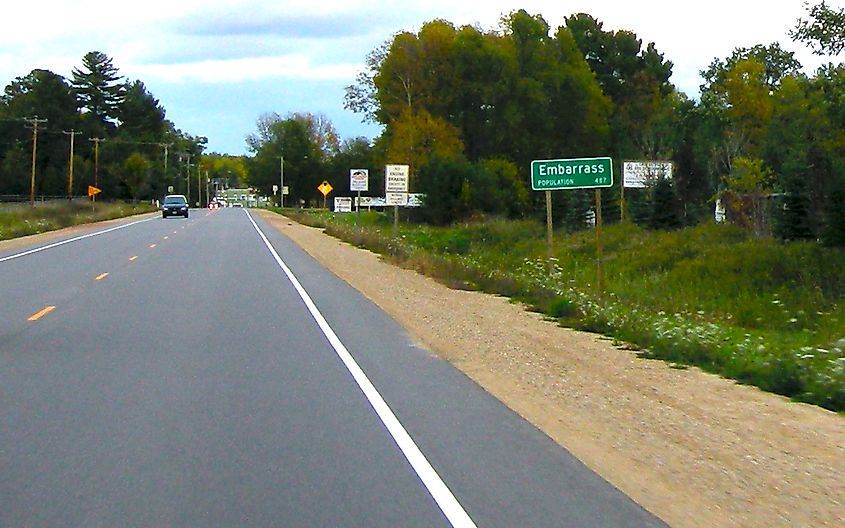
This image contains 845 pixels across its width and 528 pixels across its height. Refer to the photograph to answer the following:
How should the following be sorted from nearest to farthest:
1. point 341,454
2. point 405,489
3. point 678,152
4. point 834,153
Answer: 1. point 405,489
2. point 341,454
3. point 834,153
4. point 678,152

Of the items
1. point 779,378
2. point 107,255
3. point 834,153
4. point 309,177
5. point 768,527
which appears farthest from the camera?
point 309,177

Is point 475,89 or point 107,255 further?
point 475,89

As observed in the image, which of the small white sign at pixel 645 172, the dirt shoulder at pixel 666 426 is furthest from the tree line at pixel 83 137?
the dirt shoulder at pixel 666 426

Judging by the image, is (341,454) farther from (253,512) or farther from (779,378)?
(779,378)

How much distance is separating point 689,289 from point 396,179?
12.3 m

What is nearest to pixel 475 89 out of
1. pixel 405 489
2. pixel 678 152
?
pixel 678 152

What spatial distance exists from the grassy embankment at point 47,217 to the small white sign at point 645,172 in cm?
2748

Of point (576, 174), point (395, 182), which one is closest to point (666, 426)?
point (576, 174)

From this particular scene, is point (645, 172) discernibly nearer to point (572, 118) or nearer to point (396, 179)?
point (396, 179)

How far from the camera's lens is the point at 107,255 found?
39375mm

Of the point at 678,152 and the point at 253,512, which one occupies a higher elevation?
the point at 678,152

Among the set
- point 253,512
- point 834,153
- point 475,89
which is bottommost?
point 253,512

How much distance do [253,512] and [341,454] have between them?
186 centimetres

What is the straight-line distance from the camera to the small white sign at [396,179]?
4116 centimetres
